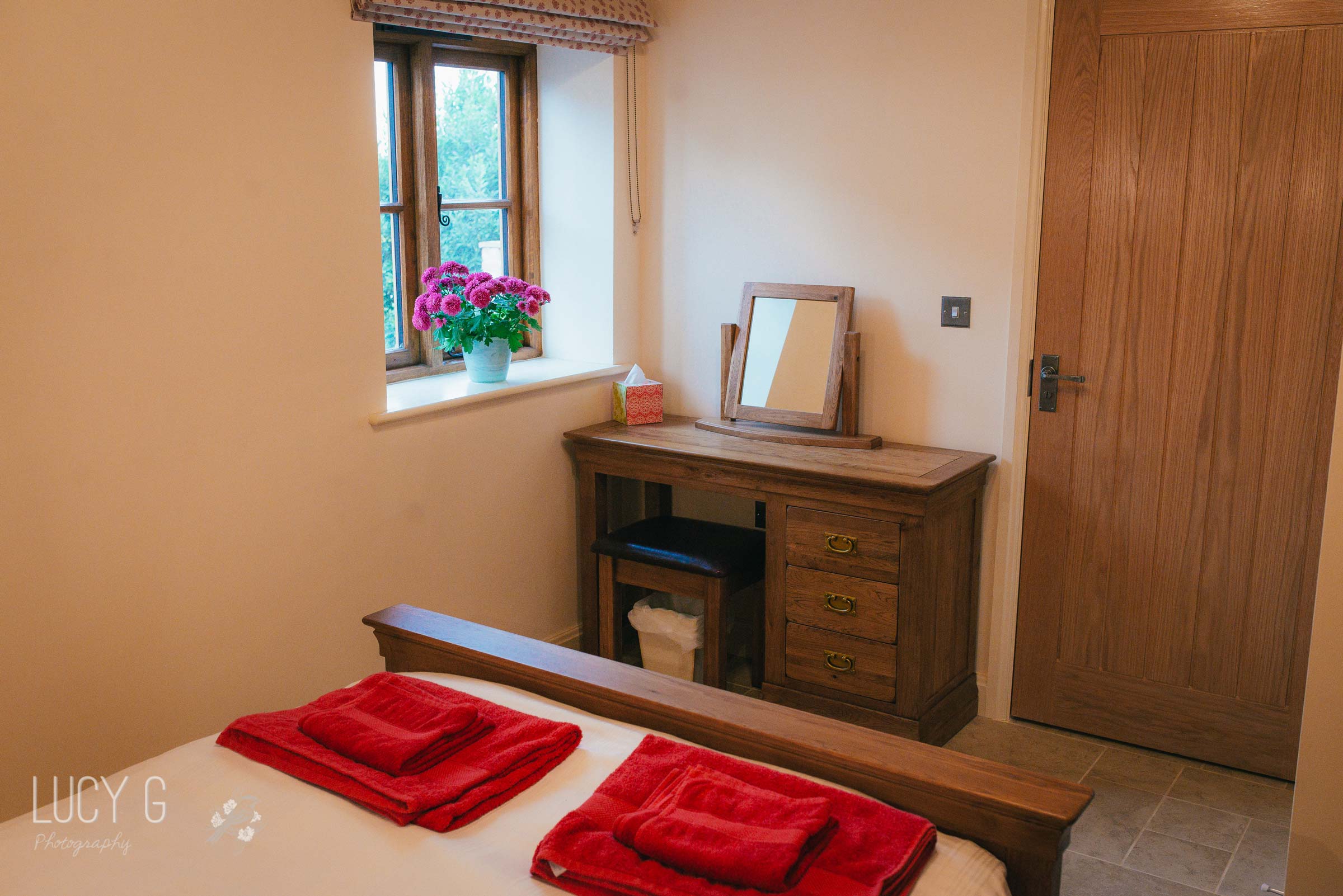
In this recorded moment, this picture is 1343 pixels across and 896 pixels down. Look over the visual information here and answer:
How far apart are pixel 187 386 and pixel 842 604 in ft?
5.63

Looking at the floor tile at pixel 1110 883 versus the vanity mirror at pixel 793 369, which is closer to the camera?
the floor tile at pixel 1110 883

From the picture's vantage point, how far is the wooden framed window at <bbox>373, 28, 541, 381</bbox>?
3.32 meters

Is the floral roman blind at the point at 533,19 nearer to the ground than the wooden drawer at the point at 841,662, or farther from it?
farther from it

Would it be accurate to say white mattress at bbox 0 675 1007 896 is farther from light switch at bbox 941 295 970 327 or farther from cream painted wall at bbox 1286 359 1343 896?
light switch at bbox 941 295 970 327

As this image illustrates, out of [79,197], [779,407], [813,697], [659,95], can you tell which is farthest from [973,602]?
[79,197]

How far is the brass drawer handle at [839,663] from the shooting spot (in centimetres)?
308

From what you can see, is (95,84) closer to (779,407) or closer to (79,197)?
(79,197)

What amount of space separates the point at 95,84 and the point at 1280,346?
270 centimetres

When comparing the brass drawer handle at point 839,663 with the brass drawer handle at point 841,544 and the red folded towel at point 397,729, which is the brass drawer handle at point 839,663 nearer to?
the brass drawer handle at point 841,544

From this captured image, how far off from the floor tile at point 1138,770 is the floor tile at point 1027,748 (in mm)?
34

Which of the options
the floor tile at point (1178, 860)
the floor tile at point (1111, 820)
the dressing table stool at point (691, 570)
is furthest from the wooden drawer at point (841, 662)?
the floor tile at point (1178, 860)

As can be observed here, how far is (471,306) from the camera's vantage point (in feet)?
10.9

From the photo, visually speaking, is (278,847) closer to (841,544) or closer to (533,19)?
(841,544)

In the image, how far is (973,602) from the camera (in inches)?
128
